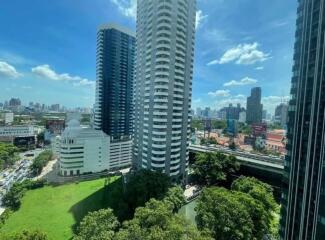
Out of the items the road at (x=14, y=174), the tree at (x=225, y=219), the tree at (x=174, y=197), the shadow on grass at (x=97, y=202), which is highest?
the tree at (x=225, y=219)

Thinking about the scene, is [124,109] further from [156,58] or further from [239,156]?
[239,156]

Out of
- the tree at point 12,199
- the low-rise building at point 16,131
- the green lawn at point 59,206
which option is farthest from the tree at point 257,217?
the low-rise building at point 16,131

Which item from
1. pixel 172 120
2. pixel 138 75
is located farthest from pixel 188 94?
pixel 138 75

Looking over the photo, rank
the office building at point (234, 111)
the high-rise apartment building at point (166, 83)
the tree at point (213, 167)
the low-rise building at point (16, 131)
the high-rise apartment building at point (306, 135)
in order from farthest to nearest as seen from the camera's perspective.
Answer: the office building at point (234, 111) → the low-rise building at point (16, 131) → the tree at point (213, 167) → the high-rise apartment building at point (166, 83) → the high-rise apartment building at point (306, 135)

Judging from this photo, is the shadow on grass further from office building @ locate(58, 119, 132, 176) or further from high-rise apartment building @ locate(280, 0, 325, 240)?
high-rise apartment building @ locate(280, 0, 325, 240)

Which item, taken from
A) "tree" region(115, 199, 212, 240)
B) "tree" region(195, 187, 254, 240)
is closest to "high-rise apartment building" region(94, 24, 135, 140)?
"tree" region(195, 187, 254, 240)

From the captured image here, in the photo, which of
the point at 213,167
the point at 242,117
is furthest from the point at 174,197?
the point at 242,117

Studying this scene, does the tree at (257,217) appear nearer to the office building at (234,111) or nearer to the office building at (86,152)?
the office building at (86,152)
